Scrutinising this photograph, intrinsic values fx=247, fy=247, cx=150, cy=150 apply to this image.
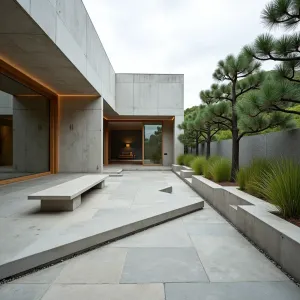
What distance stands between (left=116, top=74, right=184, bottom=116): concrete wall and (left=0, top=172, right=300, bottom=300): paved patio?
10.6 meters

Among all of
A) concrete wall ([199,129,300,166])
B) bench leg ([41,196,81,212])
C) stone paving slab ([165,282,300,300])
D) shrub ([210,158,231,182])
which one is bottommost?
stone paving slab ([165,282,300,300])

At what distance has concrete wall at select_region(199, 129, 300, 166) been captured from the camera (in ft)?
13.8

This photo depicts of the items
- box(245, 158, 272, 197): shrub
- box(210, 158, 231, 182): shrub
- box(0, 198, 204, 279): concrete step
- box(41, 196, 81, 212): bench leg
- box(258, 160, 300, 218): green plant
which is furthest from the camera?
box(210, 158, 231, 182): shrub

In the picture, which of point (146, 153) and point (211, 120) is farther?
point (146, 153)

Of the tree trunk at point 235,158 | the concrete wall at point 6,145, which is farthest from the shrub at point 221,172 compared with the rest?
the concrete wall at point 6,145

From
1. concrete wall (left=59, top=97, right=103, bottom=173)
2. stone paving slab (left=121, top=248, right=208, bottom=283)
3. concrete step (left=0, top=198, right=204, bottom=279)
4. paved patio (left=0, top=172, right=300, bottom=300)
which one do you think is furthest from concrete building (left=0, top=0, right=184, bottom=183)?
stone paving slab (left=121, top=248, right=208, bottom=283)

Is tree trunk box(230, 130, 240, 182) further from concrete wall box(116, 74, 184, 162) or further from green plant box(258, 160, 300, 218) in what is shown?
concrete wall box(116, 74, 184, 162)

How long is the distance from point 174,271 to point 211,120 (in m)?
4.65

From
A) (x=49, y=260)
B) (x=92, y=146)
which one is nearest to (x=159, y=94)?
(x=92, y=146)

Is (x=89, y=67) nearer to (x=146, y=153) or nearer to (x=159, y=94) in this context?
(x=159, y=94)

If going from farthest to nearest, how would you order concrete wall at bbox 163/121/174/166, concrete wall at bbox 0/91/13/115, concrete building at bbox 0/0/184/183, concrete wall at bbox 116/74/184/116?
concrete wall at bbox 163/121/174/166
concrete wall at bbox 116/74/184/116
concrete wall at bbox 0/91/13/115
concrete building at bbox 0/0/184/183

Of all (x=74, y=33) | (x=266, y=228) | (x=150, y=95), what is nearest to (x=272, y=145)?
(x=266, y=228)

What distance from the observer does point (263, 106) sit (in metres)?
3.50

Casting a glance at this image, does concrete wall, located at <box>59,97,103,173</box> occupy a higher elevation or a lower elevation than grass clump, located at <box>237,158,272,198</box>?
higher
